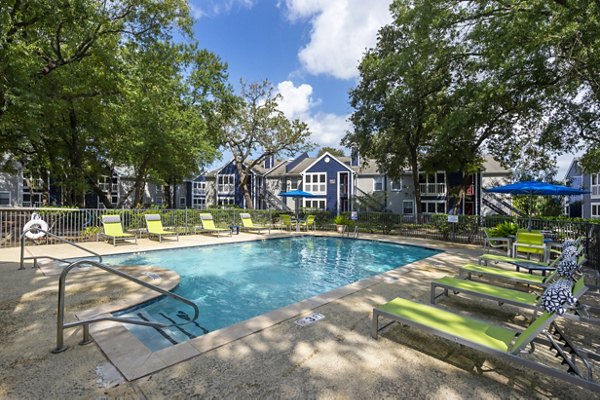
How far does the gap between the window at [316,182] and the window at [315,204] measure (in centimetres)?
107

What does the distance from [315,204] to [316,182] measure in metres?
2.59

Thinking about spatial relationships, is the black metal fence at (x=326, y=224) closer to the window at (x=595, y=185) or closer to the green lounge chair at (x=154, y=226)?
the green lounge chair at (x=154, y=226)

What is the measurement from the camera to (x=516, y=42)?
9086 mm

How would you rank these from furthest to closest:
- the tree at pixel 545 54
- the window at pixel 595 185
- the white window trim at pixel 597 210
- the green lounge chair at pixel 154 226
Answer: the white window trim at pixel 597 210, the window at pixel 595 185, the green lounge chair at pixel 154 226, the tree at pixel 545 54

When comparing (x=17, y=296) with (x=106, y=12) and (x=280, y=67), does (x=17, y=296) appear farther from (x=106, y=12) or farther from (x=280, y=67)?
(x=280, y=67)

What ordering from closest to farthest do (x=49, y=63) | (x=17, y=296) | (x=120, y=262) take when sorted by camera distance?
(x=17, y=296), (x=120, y=262), (x=49, y=63)

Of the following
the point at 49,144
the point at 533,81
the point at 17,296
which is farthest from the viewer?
the point at 49,144

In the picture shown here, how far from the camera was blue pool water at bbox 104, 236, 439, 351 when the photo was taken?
4914 millimetres

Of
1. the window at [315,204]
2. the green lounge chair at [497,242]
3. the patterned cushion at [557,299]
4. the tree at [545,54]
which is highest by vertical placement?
the tree at [545,54]

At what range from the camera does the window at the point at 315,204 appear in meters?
31.6

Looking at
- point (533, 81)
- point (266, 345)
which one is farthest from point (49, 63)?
point (533, 81)

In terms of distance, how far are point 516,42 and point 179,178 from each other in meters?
30.1

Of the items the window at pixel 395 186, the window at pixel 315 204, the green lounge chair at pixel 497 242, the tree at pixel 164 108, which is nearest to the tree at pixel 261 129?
the tree at pixel 164 108

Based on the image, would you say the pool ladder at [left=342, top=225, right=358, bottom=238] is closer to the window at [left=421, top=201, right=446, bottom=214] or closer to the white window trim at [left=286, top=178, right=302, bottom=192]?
the window at [left=421, top=201, right=446, bottom=214]
